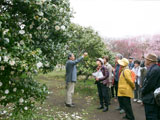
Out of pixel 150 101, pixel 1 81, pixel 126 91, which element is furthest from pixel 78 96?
pixel 1 81

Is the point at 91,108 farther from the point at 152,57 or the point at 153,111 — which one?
the point at 152,57

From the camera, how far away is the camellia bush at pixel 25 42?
2869 millimetres

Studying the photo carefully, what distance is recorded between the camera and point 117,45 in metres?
31.8

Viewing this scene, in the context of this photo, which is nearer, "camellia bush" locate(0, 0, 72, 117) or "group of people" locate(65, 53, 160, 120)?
"camellia bush" locate(0, 0, 72, 117)

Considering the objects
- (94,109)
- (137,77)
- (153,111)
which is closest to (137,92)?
(137,77)

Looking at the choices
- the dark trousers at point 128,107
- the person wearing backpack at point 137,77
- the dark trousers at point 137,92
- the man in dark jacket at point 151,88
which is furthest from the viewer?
the dark trousers at point 137,92

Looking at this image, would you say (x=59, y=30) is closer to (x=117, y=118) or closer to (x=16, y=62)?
(x=16, y=62)

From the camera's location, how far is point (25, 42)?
3244 millimetres

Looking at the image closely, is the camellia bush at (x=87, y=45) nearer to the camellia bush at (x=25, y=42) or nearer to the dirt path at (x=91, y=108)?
the dirt path at (x=91, y=108)

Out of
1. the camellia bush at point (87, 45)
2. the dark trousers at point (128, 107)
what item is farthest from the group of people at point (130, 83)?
the camellia bush at point (87, 45)

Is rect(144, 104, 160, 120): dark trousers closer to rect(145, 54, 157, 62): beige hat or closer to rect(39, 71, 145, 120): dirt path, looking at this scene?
rect(145, 54, 157, 62): beige hat

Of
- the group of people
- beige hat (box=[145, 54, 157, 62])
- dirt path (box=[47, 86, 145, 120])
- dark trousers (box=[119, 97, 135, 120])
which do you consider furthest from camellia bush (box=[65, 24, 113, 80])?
beige hat (box=[145, 54, 157, 62])

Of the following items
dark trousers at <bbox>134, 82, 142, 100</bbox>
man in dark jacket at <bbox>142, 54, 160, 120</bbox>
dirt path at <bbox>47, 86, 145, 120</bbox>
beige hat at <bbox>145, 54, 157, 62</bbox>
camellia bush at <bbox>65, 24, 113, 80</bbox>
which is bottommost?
dirt path at <bbox>47, 86, 145, 120</bbox>

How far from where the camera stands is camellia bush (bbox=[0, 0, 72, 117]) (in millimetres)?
2869
